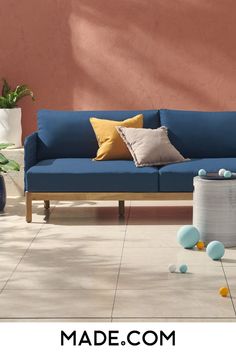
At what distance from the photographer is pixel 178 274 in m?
4.58

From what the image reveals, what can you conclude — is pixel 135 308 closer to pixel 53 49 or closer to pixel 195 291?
pixel 195 291

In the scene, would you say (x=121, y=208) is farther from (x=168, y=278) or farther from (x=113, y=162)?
(x=168, y=278)

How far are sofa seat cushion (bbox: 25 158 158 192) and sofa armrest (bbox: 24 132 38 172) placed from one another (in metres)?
0.26

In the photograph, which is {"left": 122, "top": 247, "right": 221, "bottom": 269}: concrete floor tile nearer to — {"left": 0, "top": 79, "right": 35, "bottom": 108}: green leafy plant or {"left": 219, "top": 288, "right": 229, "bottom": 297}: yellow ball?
{"left": 219, "top": 288, "right": 229, "bottom": 297}: yellow ball

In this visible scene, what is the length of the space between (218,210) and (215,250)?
1.53ft

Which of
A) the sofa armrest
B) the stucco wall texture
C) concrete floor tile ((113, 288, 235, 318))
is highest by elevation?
the stucco wall texture

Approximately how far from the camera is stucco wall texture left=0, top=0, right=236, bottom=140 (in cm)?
756

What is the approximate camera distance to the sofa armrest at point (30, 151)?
→ 6.33m

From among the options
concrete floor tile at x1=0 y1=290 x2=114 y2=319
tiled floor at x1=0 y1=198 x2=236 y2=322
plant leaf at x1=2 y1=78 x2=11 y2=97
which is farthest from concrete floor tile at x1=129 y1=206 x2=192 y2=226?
concrete floor tile at x1=0 y1=290 x2=114 y2=319

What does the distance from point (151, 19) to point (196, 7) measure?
0.46 m

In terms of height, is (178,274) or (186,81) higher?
(186,81)

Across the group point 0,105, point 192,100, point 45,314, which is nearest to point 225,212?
point 45,314

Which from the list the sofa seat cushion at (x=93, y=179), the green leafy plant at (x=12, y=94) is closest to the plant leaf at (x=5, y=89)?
the green leafy plant at (x=12, y=94)

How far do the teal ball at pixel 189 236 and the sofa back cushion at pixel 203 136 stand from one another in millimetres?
1570
